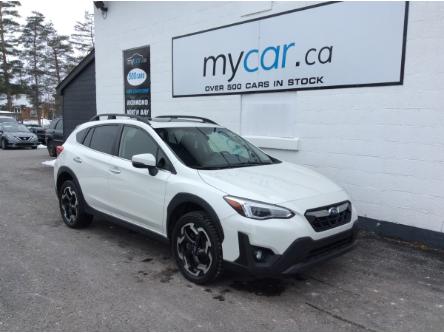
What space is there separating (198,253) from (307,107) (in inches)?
144

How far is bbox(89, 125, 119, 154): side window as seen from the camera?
5.22 m

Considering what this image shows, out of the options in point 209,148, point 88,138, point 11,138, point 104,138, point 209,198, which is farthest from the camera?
point 11,138

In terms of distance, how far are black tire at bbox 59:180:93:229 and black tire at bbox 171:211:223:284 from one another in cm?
212

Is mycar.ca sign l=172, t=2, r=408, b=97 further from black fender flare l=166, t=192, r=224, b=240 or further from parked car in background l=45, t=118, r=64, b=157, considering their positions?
parked car in background l=45, t=118, r=64, b=157

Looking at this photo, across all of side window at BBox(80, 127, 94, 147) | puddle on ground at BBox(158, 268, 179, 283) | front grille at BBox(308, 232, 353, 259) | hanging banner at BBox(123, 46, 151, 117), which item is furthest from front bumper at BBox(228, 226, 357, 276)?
hanging banner at BBox(123, 46, 151, 117)

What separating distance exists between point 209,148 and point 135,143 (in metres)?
0.93

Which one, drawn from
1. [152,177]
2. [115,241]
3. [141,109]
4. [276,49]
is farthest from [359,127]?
[141,109]

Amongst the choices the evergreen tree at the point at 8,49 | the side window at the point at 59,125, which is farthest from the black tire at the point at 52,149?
the evergreen tree at the point at 8,49

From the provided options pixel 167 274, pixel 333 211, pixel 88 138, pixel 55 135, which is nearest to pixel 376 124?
pixel 333 211

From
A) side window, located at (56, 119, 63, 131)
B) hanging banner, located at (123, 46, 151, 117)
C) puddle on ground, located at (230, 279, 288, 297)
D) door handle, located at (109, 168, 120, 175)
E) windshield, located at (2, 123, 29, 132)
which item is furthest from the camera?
windshield, located at (2, 123, 29, 132)

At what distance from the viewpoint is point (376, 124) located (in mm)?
5805

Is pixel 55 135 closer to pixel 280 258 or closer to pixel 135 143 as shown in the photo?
pixel 135 143

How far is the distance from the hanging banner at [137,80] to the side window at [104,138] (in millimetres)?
4470

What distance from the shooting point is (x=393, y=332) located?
320cm
